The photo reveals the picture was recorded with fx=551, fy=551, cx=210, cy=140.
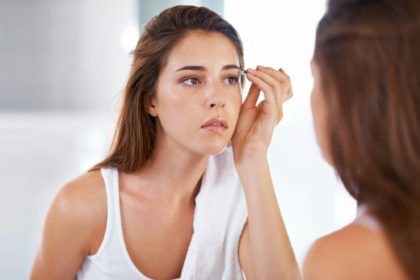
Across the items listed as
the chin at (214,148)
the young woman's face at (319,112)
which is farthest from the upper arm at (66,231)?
the young woman's face at (319,112)

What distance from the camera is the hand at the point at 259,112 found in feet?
3.55

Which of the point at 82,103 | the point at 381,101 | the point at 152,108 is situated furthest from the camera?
the point at 82,103

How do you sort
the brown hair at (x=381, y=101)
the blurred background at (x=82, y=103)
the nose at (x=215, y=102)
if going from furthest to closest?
the blurred background at (x=82, y=103) → the nose at (x=215, y=102) → the brown hair at (x=381, y=101)

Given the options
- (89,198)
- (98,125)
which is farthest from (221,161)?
(98,125)

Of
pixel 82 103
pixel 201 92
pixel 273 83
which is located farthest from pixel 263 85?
pixel 82 103

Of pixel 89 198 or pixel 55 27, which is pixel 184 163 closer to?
pixel 89 198

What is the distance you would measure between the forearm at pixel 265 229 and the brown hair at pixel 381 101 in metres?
0.42

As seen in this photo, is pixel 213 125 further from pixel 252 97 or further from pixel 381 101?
pixel 381 101

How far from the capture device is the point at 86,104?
2.14m

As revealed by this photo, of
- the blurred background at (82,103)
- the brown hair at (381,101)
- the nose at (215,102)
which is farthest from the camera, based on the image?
the blurred background at (82,103)

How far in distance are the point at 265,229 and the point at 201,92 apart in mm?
286

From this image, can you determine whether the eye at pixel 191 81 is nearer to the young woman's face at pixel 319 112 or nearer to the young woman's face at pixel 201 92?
the young woman's face at pixel 201 92

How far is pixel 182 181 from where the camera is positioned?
1.19 meters

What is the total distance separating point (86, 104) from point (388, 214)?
1.69 m
